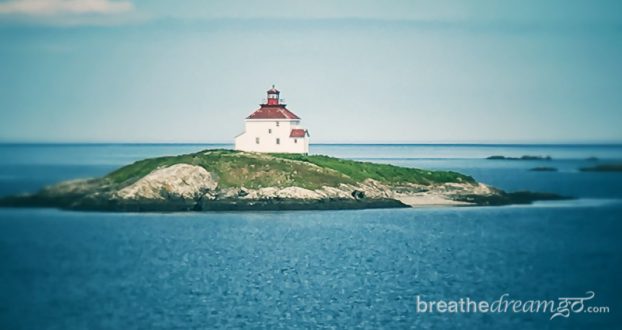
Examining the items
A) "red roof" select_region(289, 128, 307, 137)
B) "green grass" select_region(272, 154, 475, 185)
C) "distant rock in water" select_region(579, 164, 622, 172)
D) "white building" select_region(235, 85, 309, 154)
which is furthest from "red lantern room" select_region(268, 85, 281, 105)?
"distant rock in water" select_region(579, 164, 622, 172)

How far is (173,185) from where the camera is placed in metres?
37.4

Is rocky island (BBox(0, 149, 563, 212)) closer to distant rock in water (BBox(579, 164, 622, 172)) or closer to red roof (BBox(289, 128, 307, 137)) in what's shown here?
red roof (BBox(289, 128, 307, 137))

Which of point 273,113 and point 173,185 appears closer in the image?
point 173,185

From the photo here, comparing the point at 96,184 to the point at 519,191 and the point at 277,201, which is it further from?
the point at 519,191

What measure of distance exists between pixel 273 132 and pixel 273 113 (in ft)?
3.15

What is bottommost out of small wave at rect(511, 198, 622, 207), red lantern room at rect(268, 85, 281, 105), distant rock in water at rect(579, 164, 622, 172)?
small wave at rect(511, 198, 622, 207)

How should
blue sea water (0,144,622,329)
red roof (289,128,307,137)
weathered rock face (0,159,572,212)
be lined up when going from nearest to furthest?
blue sea water (0,144,622,329)
weathered rock face (0,159,572,212)
red roof (289,128,307,137)

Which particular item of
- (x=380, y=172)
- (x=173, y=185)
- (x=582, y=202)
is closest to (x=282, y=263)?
(x=173, y=185)

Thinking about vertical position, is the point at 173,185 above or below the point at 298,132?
below

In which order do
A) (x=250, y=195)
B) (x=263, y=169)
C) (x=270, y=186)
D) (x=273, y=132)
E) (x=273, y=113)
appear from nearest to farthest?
(x=250, y=195) → (x=270, y=186) → (x=263, y=169) → (x=273, y=113) → (x=273, y=132)

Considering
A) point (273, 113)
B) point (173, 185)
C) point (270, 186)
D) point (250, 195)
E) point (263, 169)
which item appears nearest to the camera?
point (173, 185)

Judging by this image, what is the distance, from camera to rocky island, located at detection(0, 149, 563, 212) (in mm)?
36188

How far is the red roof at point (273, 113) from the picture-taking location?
43269 millimetres

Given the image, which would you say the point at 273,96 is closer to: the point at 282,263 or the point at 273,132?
the point at 273,132
